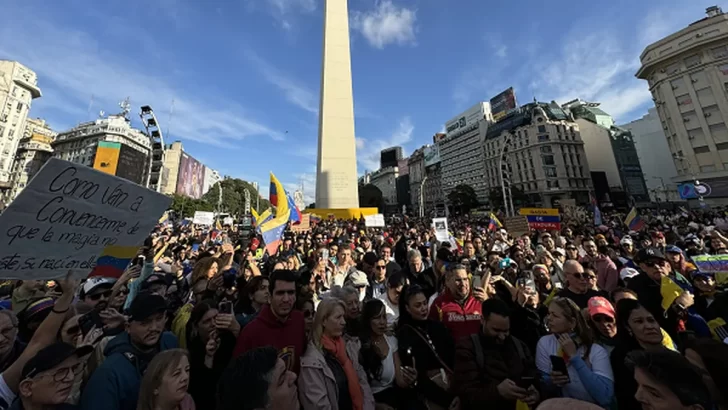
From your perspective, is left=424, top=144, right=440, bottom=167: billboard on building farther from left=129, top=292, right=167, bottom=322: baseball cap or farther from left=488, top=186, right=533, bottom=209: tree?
left=129, top=292, right=167, bottom=322: baseball cap

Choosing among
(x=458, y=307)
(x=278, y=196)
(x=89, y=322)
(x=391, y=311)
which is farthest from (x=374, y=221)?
(x=89, y=322)

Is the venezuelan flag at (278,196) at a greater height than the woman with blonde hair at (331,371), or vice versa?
the venezuelan flag at (278,196)

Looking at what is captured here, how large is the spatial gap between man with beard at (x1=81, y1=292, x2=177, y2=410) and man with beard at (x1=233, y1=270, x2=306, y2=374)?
1.86ft

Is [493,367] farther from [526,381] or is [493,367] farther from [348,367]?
[348,367]

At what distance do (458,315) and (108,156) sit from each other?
57.8m

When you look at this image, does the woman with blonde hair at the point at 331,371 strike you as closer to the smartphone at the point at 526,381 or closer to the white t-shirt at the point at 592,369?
the smartphone at the point at 526,381

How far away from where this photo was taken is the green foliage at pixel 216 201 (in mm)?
44925

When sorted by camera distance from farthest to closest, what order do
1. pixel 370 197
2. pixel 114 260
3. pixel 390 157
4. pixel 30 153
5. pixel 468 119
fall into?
pixel 390 157 < pixel 468 119 < pixel 370 197 < pixel 30 153 < pixel 114 260

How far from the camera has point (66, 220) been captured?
6.90ft

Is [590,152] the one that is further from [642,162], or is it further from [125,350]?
[125,350]

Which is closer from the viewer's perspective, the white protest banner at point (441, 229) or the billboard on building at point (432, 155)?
the white protest banner at point (441, 229)

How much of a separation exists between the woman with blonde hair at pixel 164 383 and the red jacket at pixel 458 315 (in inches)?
82.4

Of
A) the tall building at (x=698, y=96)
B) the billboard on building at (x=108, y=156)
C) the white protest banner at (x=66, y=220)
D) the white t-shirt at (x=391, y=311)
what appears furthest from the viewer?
the billboard on building at (x=108, y=156)

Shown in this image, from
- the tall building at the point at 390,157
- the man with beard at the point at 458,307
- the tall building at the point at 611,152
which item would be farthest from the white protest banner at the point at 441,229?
the tall building at the point at 390,157
